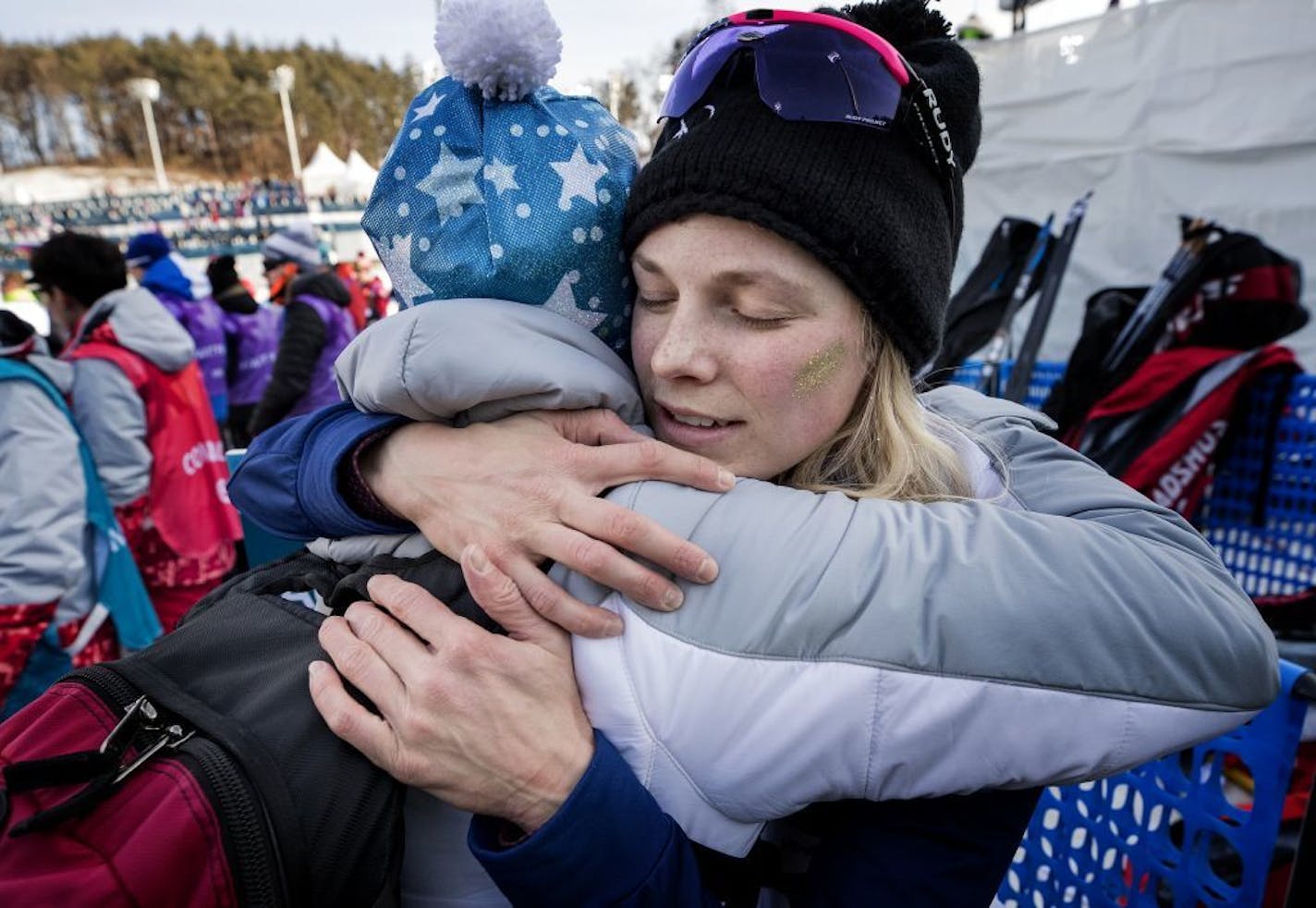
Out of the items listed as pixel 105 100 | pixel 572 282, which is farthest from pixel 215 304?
pixel 105 100

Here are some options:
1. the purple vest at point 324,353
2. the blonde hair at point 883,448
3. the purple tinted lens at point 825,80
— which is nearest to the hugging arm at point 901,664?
the blonde hair at point 883,448

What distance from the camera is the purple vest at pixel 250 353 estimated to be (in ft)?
19.6

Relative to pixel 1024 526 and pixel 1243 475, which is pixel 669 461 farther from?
pixel 1243 475

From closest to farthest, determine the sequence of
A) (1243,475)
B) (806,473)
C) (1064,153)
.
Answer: (806,473) → (1243,475) → (1064,153)

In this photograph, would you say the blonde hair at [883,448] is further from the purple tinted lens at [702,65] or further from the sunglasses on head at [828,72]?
the purple tinted lens at [702,65]

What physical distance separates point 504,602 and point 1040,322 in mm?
2982

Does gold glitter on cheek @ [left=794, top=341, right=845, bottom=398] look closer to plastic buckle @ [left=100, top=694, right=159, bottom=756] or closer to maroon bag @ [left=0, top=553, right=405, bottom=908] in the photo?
maroon bag @ [left=0, top=553, right=405, bottom=908]

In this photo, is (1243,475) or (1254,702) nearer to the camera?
(1254,702)

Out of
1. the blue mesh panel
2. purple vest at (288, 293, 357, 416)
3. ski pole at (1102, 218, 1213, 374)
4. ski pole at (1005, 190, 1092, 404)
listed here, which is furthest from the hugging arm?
purple vest at (288, 293, 357, 416)

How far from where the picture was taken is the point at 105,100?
55.3 meters

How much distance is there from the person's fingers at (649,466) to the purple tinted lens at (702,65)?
0.70 meters

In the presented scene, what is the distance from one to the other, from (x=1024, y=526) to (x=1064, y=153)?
190 inches

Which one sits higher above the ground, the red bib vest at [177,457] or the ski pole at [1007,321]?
the ski pole at [1007,321]

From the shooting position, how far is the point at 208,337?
5543 millimetres
